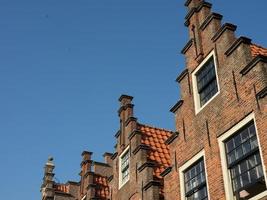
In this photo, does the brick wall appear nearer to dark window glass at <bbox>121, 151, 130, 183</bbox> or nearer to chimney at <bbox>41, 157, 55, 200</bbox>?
dark window glass at <bbox>121, 151, 130, 183</bbox>

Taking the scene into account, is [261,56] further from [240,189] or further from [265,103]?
[240,189]

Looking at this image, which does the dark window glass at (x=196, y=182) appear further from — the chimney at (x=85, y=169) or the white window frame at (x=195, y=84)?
the chimney at (x=85, y=169)

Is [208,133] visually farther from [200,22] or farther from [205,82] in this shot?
[200,22]

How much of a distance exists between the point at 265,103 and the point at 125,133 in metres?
7.41

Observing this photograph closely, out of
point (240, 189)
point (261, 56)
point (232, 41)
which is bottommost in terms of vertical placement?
point (240, 189)

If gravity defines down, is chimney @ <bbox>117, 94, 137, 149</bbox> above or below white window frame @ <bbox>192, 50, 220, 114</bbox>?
above

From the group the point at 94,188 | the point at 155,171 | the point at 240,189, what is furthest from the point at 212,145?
the point at 94,188

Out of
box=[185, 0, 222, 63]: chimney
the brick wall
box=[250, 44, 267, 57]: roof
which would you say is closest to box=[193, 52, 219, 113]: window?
the brick wall

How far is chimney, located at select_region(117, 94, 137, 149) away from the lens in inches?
632

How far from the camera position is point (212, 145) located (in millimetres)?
10992

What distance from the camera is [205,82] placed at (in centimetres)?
1223

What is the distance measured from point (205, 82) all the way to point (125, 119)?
518cm

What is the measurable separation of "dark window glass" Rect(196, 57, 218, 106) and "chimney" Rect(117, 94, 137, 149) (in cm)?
407

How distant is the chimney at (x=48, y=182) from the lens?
23.5 m
